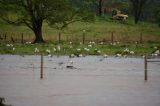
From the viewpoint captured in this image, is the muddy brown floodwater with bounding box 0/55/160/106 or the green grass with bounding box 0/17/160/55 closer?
the muddy brown floodwater with bounding box 0/55/160/106

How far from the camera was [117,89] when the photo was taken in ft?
65.3

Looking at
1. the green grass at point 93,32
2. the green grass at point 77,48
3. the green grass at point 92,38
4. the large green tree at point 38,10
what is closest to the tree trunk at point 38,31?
the large green tree at point 38,10

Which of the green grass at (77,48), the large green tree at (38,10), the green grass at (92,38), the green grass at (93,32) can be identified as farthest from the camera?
the green grass at (93,32)

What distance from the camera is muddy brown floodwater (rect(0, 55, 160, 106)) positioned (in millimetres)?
16516

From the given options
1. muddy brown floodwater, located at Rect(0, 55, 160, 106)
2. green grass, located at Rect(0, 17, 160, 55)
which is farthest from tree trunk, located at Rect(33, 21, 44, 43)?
muddy brown floodwater, located at Rect(0, 55, 160, 106)

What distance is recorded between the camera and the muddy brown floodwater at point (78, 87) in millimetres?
16516

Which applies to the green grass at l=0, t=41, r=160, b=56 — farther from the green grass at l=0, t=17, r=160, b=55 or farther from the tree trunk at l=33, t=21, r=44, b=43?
the tree trunk at l=33, t=21, r=44, b=43

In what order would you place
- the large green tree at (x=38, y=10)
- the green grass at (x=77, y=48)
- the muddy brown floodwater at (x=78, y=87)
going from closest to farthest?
the muddy brown floodwater at (x=78, y=87), the green grass at (x=77, y=48), the large green tree at (x=38, y=10)

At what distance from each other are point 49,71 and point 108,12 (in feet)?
254

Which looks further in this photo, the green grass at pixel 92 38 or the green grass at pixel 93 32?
the green grass at pixel 93 32

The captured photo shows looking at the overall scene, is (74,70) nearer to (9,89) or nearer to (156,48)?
(9,89)

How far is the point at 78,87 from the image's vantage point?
796 inches

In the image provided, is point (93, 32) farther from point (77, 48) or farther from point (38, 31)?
point (77, 48)

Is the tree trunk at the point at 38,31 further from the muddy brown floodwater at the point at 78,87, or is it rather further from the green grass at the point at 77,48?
the muddy brown floodwater at the point at 78,87
